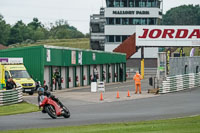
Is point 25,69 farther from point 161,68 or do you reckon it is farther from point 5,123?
point 5,123

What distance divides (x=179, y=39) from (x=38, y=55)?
26368 millimetres

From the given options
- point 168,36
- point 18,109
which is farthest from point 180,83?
point 168,36

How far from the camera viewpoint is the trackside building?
41281 millimetres

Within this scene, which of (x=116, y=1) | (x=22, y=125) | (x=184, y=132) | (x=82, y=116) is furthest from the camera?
(x=116, y=1)

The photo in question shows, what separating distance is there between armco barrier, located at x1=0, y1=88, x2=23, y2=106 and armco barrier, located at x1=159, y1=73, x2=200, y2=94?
427 inches

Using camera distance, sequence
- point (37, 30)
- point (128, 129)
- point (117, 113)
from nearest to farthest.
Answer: point (128, 129), point (117, 113), point (37, 30)

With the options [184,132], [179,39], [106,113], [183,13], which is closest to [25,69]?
[106,113]

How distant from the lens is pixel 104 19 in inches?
3684

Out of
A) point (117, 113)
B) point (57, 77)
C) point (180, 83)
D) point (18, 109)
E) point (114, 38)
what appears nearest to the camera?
point (117, 113)

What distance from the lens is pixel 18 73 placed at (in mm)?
38562

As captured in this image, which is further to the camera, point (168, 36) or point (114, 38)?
point (114, 38)

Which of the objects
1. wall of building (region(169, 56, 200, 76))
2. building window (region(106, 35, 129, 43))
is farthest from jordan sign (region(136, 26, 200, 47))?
building window (region(106, 35, 129, 43))

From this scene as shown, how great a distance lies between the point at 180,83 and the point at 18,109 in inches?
622

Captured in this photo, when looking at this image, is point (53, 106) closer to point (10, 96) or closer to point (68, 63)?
point (10, 96)
